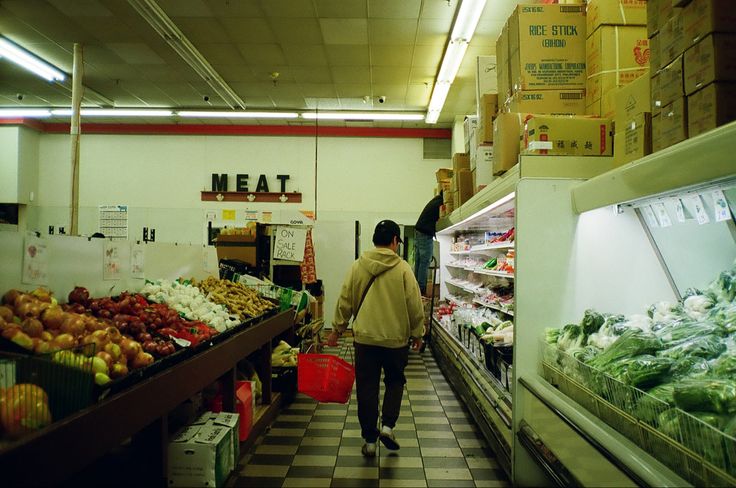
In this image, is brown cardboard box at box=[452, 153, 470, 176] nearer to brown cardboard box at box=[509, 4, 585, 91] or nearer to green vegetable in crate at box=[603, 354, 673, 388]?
brown cardboard box at box=[509, 4, 585, 91]

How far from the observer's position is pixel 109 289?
3334mm

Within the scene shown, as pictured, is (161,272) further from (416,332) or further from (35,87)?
(35,87)

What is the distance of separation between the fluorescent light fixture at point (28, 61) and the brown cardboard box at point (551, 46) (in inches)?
280

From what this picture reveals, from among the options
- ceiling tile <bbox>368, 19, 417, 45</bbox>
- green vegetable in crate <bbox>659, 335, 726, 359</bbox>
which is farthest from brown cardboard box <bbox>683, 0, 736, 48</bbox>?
ceiling tile <bbox>368, 19, 417, 45</bbox>

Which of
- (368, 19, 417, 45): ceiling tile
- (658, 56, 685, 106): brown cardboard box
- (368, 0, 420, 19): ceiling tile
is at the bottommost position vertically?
(658, 56, 685, 106): brown cardboard box

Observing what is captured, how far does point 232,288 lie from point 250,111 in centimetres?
650

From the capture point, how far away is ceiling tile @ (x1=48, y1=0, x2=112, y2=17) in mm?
6137

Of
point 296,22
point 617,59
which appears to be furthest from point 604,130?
point 296,22

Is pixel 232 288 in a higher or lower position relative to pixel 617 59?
lower

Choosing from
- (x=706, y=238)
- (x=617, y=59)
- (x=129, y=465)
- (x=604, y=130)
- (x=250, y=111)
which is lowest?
(x=129, y=465)

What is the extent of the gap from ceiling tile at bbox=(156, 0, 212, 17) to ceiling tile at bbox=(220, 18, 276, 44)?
300mm

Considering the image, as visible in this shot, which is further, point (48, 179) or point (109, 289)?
point (48, 179)

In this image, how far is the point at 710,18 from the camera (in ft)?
5.83

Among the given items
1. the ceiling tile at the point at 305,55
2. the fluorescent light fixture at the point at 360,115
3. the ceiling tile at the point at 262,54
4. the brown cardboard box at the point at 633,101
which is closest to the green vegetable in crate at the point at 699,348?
the brown cardboard box at the point at 633,101
